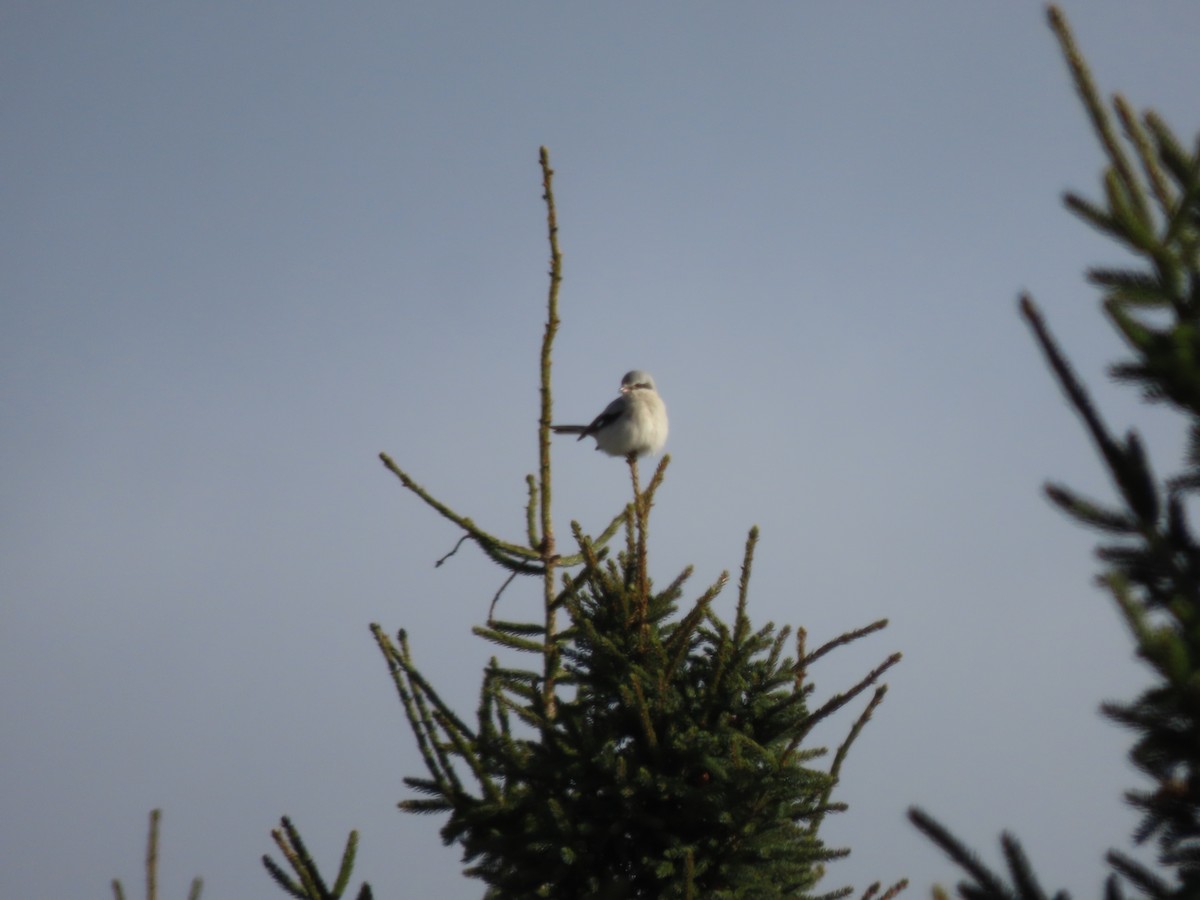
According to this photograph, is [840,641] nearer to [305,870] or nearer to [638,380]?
[305,870]

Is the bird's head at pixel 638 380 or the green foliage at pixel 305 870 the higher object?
the bird's head at pixel 638 380

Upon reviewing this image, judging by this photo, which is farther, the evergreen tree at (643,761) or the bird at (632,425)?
the bird at (632,425)

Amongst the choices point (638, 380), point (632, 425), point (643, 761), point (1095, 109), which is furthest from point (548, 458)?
point (638, 380)

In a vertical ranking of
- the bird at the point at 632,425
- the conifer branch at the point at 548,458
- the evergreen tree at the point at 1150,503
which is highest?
the bird at the point at 632,425

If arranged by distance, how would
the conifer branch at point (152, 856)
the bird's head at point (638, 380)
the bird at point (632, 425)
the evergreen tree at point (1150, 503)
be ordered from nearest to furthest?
1. the evergreen tree at point (1150, 503)
2. the conifer branch at point (152, 856)
3. the bird at point (632, 425)
4. the bird's head at point (638, 380)

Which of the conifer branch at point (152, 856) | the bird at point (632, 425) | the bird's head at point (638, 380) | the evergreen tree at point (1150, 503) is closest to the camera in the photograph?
the evergreen tree at point (1150, 503)

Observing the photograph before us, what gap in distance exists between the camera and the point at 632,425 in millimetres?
11797

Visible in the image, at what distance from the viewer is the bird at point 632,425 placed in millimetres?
11828

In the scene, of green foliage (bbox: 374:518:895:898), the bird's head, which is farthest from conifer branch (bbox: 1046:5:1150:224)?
the bird's head

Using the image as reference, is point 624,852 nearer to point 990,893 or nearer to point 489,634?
point 489,634

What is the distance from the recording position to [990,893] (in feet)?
7.21

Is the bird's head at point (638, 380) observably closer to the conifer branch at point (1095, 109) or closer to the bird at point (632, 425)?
the bird at point (632, 425)

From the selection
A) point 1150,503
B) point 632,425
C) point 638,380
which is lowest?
point 1150,503

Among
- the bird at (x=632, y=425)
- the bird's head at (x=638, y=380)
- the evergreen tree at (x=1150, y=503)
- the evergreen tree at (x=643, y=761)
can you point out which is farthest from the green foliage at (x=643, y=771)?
the bird's head at (x=638, y=380)
